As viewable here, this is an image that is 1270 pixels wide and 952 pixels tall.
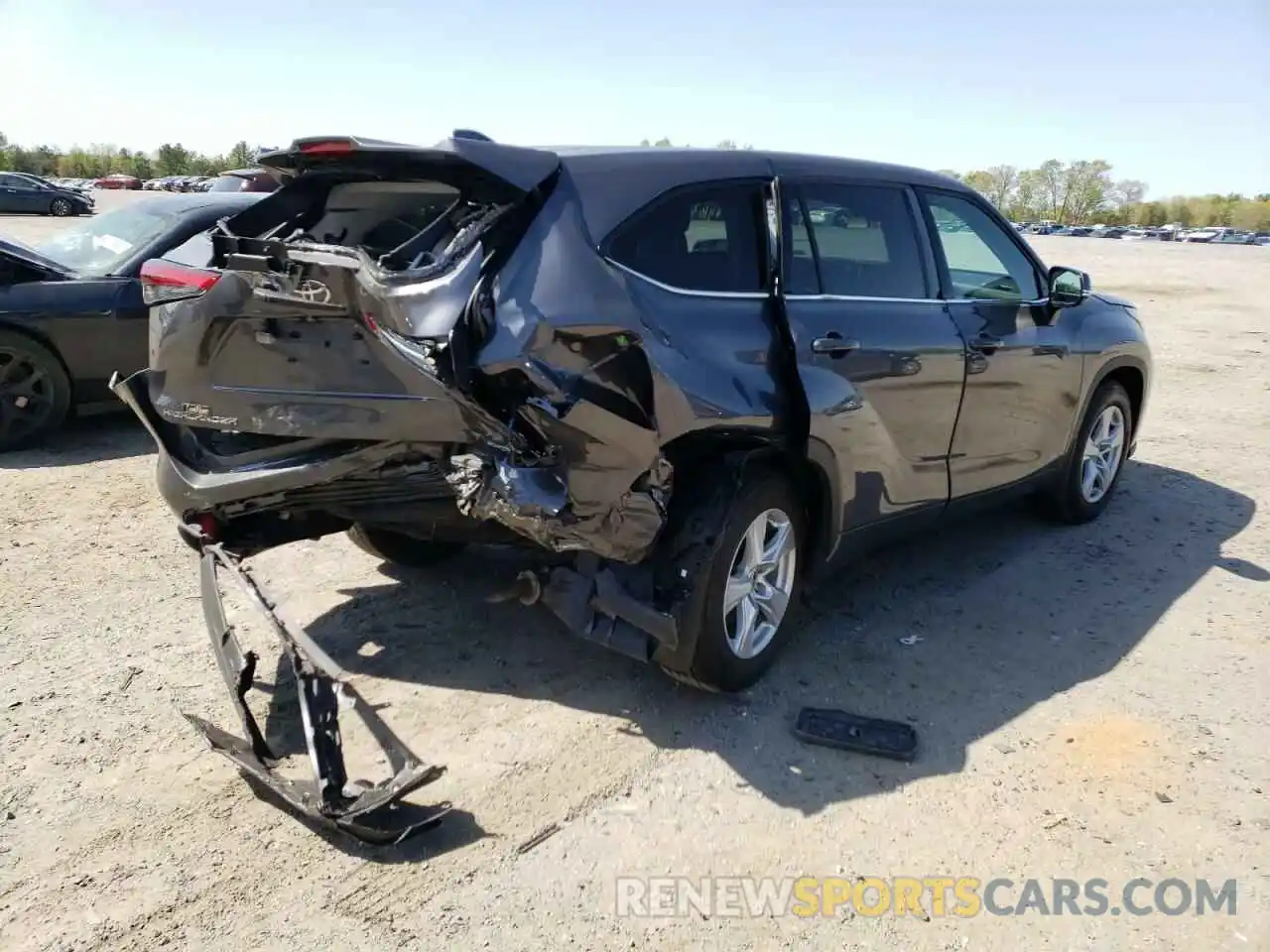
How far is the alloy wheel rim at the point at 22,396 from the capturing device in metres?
6.61

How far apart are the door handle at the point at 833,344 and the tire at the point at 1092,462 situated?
2.31m

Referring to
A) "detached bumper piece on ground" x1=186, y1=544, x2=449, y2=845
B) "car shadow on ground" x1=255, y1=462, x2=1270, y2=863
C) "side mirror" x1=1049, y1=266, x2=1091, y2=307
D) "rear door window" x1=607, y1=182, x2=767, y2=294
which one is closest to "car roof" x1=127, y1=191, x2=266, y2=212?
"car shadow on ground" x1=255, y1=462, x2=1270, y2=863

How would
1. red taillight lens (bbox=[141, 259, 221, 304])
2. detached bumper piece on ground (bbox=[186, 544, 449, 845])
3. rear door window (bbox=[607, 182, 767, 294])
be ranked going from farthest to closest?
red taillight lens (bbox=[141, 259, 221, 304]) → rear door window (bbox=[607, 182, 767, 294]) → detached bumper piece on ground (bbox=[186, 544, 449, 845])

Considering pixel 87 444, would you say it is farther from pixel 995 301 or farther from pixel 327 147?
pixel 995 301

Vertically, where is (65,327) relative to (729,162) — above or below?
below

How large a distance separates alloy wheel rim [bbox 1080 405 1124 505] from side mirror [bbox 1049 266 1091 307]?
855mm

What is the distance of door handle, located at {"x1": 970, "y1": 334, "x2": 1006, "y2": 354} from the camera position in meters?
4.47

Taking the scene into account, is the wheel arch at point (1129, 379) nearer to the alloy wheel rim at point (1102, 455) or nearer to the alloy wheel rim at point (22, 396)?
the alloy wheel rim at point (1102, 455)

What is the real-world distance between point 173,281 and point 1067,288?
4186 mm

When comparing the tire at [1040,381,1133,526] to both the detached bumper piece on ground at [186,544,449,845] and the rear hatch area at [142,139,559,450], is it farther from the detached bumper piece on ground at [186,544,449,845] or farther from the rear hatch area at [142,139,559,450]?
the detached bumper piece on ground at [186,544,449,845]

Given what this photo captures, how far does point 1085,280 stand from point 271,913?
15.6 ft

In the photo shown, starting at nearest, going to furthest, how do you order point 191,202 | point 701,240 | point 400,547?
point 701,240 < point 400,547 < point 191,202

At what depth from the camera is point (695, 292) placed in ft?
11.1

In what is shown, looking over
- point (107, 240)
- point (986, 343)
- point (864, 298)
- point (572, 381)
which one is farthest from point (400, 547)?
point (107, 240)
